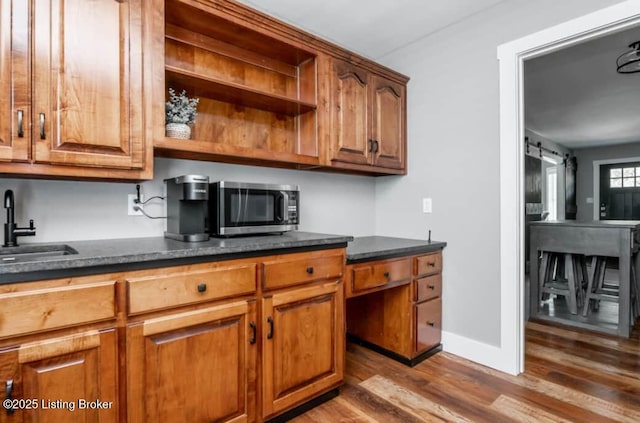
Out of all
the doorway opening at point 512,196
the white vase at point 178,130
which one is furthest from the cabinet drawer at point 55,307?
the doorway opening at point 512,196

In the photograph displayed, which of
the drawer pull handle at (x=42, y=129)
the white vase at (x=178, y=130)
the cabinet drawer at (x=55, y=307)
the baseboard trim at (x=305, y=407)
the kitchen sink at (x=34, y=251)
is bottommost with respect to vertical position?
the baseboard trim at (x=305, y=407)

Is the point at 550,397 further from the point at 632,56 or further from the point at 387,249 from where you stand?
the point at 632,56

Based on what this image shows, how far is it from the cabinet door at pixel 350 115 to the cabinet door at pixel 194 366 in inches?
51.0

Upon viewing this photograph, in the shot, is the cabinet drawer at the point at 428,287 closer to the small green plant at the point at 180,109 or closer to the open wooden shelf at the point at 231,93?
the open wooden shelf at the point at 231,93

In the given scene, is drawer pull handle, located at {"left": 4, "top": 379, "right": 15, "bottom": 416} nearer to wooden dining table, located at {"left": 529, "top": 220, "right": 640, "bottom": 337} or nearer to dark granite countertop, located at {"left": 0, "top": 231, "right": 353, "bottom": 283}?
dark granite countertop, located at {"left": 0, "top": 231, "right": 353, "bottom": 283}

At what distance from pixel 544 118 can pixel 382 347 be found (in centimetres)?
486

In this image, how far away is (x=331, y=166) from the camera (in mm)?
2389

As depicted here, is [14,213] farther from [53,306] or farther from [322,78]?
[322,78]

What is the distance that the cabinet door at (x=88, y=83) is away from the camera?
4.50ft

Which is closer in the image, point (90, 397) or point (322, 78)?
point (90, 397)

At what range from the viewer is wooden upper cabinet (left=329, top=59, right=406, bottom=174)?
2363 millimetres

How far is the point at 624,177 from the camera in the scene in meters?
7.58

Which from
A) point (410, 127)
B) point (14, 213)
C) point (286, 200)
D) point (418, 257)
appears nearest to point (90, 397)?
point (14, 213)

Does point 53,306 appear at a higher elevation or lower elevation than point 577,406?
higher
